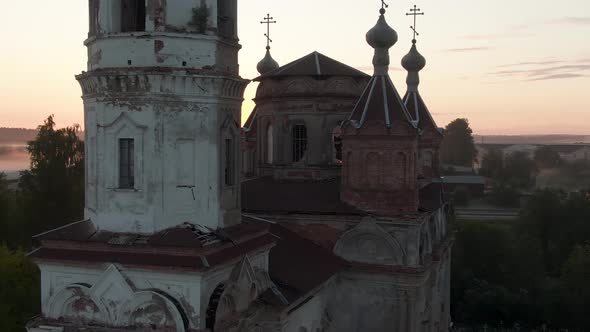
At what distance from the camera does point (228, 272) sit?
11.8m

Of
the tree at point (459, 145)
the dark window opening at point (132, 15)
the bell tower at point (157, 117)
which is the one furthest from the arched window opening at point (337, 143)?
the tree at point (459, 145)

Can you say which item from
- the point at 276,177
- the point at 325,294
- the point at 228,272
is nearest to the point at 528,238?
the point at 276,177

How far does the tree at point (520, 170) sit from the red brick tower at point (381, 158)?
5927cm

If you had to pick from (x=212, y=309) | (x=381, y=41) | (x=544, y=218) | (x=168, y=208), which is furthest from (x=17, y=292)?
(x=544, y=218)

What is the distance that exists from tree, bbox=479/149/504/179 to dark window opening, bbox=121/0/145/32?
242 ft

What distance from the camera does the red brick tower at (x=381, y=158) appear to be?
17.5 meters

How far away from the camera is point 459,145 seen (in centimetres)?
10625

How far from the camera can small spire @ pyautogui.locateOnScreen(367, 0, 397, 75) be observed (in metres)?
19.0

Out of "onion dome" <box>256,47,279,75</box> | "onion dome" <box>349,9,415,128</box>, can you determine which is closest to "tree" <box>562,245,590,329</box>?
"onion dome" <box>349,9,415,128</box>

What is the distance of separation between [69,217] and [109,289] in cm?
2113

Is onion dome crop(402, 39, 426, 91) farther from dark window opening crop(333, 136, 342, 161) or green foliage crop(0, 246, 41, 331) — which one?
green foliage crop(0, 246, 41, 331)

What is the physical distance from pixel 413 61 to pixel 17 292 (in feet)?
58.0

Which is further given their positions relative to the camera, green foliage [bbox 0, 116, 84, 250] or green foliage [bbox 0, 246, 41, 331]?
green foliage [bbox 0, 116, 84, 250]

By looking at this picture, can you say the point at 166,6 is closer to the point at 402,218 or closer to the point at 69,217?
the point at 402,218
